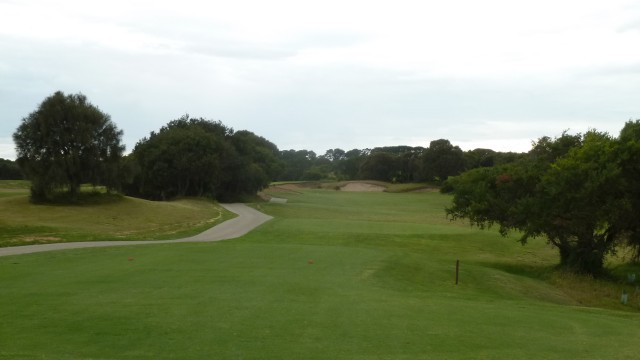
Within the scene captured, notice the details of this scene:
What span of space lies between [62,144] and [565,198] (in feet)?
160

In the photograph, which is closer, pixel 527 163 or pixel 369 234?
pixel 527 163

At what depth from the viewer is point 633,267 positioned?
35.8m

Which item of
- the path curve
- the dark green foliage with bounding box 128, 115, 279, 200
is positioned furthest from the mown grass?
the dark green foliage with bounding box 128, 115, 279, 200

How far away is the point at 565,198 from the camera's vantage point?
29641 millimetres

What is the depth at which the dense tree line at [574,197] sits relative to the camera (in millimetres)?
28594

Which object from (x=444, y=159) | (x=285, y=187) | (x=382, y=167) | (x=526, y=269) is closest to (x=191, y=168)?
(x=526, y=269)

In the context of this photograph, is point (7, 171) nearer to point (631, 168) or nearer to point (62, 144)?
point (62, 144)

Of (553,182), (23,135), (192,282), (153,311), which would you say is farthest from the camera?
(23,135)

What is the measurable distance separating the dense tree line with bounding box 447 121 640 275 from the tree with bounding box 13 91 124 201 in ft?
133

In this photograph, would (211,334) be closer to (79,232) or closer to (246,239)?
(246,239)

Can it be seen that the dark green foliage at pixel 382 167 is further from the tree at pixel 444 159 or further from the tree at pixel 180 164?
the tree at pixel 180 164

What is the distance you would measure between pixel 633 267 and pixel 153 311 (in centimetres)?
3333

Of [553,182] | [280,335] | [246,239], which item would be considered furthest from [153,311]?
[246,239]

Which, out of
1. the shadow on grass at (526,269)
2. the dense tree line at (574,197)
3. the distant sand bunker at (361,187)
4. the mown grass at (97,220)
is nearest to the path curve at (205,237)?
the mown grass at (97,220)
